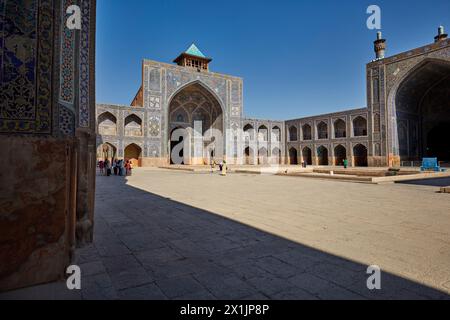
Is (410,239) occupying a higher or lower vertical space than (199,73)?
lower

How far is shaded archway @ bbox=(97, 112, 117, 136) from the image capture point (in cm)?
2378

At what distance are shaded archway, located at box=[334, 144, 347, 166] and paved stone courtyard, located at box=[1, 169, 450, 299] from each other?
26.7 m

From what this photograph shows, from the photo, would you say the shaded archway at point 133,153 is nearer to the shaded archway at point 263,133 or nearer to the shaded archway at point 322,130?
the shaded archway at point 263,133

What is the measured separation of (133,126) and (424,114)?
28.8 meters

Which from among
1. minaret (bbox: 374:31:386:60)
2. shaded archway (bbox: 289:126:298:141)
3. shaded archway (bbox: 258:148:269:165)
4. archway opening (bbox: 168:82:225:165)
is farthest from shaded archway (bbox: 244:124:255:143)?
minaret (bbox: 374:31:386:60)

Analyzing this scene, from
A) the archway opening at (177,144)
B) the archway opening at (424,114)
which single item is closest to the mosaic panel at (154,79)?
the archway opening at (177,144)

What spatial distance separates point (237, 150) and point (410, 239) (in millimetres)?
27328

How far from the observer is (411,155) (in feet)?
80.2

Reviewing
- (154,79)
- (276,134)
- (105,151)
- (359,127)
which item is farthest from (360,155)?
(105,151)

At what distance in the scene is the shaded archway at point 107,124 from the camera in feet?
78.0

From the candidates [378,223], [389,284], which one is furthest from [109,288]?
[378,223]

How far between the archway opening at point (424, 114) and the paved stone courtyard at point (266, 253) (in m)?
22.8
